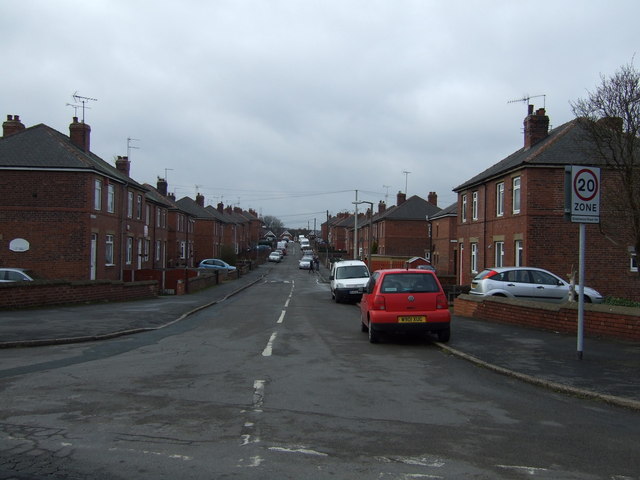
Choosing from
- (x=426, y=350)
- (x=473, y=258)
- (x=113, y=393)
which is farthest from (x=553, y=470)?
(x=473, y=258)

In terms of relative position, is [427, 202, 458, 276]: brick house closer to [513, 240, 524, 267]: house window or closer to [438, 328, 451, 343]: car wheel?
[513, 240, 524, 267]: house window

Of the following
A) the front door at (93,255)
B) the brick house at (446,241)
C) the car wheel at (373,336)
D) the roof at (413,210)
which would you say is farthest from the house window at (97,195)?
the roof at (413,210)

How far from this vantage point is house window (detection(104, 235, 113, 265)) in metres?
30.2

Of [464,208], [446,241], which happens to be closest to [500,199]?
[464,208]

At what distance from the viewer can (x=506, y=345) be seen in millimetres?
11117

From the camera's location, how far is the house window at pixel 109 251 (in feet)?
99.0

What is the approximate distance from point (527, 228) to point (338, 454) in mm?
20131

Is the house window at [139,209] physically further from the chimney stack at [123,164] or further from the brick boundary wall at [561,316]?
the brick boundary wall at [561,316]

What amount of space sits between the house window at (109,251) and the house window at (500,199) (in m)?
20.2

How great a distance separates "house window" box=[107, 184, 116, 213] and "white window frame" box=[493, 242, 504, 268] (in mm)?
20127

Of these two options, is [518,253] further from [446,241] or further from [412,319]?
[446,241]

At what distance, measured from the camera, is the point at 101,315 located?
16.8 meters

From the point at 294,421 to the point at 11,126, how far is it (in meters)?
29.8

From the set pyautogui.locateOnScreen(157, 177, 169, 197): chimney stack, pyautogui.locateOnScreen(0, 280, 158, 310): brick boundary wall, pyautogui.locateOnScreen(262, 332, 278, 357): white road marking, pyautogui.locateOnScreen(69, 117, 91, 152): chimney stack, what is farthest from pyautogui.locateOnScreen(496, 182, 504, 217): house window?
pyautogui.locateOnScreen(157, 177, 169, 197): chimney stack
